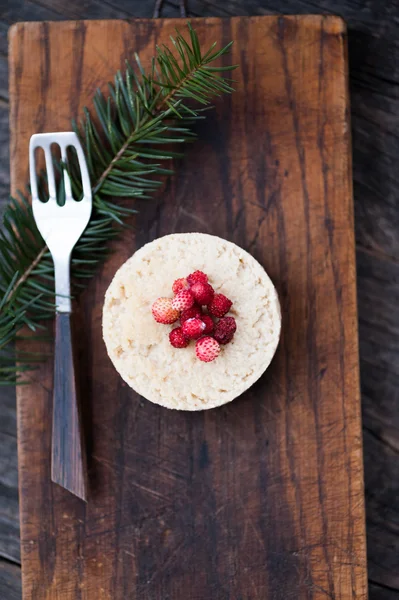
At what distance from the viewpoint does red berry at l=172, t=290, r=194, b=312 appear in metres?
1.22

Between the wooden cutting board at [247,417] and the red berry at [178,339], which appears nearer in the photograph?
the red berry at [178,339]

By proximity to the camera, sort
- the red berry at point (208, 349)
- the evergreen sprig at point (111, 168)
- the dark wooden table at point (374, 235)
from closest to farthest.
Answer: the red berry at point (208, 349), the evergreen sprig at point (111, 168), the dark wooden table at point (374, 235)

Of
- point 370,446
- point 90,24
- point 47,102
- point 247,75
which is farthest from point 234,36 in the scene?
point 370,446

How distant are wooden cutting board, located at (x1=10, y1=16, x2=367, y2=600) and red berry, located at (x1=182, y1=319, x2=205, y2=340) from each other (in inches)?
10.8

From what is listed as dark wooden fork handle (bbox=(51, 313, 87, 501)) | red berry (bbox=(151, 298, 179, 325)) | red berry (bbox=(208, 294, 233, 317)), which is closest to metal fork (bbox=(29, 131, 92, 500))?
dark wooden fork handle (bbox=(51, 313, 87, 501))

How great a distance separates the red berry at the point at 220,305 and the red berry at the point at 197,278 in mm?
45

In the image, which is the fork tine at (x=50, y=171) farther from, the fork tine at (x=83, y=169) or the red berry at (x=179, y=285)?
the red berry at (x=179, y=285)

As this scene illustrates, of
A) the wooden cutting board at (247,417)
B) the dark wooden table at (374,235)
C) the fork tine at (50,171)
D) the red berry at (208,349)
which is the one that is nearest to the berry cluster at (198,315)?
the red berry at (208,349)

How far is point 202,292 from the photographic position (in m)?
1.23

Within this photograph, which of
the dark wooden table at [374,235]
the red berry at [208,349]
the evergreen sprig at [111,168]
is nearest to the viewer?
the red berry at [208,349]

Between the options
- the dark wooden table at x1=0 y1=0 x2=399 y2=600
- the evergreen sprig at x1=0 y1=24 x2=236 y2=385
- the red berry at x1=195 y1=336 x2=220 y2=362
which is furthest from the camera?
the dark wooden table at x1=0 y1=0 x2=399 y2=600

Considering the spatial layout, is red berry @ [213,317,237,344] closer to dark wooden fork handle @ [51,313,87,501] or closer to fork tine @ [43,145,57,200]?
dark wooden fork handle @ [51,313,87,501]

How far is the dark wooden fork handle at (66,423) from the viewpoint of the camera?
53.5 inches

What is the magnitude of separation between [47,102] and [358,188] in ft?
2.68
